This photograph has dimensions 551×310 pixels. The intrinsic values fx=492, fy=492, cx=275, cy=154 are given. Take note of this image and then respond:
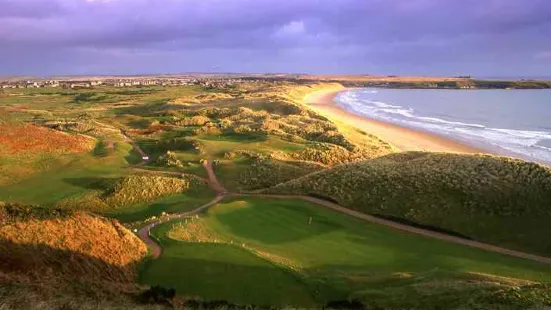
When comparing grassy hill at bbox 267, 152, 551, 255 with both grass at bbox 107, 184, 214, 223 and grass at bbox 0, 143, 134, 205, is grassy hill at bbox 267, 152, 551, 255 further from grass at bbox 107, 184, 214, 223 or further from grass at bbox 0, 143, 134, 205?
grass at bbox 0, 143, 134, 205

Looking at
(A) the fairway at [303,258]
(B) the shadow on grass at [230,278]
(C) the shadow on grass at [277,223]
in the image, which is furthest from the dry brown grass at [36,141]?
(B) the shadow on grass at [230,278]

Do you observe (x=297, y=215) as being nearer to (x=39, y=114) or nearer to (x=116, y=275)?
(x=116, y=275)

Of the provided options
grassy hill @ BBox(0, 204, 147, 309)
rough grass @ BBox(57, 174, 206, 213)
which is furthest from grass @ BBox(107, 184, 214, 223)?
grassy hill @ BBox(0, 204, 147, 309)

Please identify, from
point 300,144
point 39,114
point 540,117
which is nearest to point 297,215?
point 300,144

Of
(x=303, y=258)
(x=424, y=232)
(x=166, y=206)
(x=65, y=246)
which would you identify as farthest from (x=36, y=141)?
(x=424, y=232)

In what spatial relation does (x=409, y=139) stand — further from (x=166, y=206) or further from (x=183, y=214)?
(x=183, y=214)

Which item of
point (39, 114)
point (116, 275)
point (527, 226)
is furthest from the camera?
point (39, 114)
